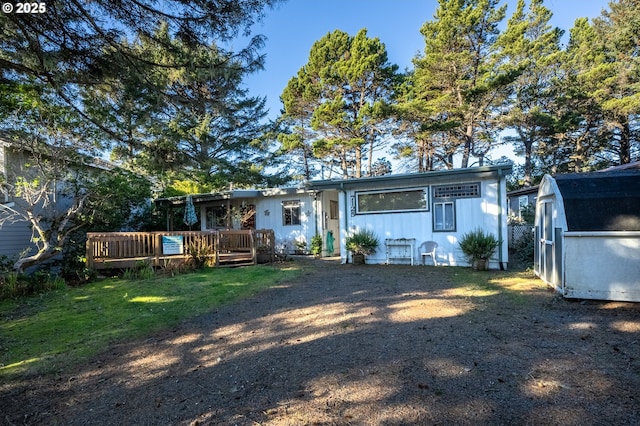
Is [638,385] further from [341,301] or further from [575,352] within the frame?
[341,301]

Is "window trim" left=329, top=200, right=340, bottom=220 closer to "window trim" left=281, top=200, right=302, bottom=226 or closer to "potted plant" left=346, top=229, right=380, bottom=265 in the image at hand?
"window trim" left=281, top=200, right=302, bottom=226

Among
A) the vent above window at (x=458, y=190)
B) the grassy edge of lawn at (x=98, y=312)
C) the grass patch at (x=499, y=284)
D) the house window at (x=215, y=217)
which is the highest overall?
the vent above window at (x=458, y=190)

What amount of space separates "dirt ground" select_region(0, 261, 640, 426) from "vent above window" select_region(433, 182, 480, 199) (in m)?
4.44

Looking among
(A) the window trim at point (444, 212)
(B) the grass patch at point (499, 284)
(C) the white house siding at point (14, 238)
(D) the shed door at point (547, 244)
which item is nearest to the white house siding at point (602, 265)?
(D) the shed door at point (547, 244)

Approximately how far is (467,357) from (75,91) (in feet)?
23.3

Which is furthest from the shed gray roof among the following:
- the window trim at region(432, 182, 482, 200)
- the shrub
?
the shrub

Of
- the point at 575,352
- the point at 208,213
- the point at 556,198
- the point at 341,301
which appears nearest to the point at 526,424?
the point at 575,352

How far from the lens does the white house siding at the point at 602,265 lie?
4.89 m

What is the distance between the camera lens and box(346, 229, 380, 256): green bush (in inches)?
402

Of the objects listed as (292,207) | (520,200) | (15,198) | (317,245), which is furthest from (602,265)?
(520,200)

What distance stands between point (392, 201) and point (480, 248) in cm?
283

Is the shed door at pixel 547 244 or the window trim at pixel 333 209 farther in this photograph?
the window trim at pixel 333 209

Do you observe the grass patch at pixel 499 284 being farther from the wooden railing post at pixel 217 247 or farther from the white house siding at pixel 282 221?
the wooden railing post at pixel 217 247

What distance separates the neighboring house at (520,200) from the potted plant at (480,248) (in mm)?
7160
